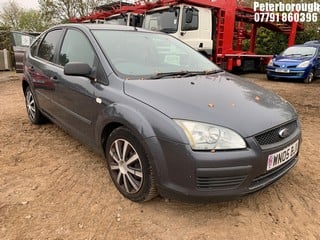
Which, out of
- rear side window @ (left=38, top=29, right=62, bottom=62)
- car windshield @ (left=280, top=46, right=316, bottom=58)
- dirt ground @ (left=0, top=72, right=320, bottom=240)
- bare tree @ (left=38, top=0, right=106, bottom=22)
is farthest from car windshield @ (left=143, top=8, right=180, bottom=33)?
bare tree @ (left=38, top=0, right=106, bottom=22)

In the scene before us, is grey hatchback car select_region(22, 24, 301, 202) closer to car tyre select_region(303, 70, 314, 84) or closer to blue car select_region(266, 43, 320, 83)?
blue car select_region(266, 43, 320, 83)

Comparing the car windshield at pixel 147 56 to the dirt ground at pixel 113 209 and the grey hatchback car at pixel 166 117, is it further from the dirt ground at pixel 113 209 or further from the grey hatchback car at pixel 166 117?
the dirt ground at pixel 113 209

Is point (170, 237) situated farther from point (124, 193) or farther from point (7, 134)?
point (7, 134)

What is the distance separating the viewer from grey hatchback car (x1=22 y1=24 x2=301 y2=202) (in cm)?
244

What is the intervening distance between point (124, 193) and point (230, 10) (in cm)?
992

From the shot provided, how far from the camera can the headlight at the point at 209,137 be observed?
2.41 metres

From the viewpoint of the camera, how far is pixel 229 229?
2.61 m

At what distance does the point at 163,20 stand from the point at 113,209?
8527mm

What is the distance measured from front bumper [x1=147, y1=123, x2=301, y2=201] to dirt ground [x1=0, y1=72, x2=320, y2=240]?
307 mm

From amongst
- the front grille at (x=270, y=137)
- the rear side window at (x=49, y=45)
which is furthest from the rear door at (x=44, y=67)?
the front grille at (x=270, y=137)

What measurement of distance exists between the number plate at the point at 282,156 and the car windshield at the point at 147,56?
48.9 inches

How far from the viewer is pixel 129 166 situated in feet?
9.56

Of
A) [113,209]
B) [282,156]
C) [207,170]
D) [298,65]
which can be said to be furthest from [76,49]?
[298,65]

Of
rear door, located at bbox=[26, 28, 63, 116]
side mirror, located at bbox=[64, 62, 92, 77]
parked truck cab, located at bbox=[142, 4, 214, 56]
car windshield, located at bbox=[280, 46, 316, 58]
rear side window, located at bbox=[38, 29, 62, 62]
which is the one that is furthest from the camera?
car windshield, located at bbox=[280, 46, 316, 58]
